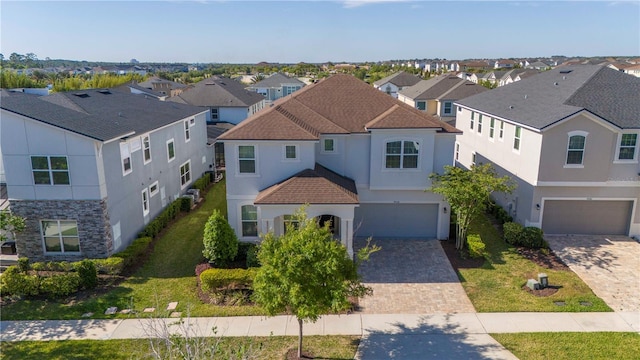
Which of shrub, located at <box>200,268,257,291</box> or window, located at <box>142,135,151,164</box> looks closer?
shrub, located at <box>200,268,257,291</box>

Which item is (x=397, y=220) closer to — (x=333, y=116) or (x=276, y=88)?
(x=333, y=116)

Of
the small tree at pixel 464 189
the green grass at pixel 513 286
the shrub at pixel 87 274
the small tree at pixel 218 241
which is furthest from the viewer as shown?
the small tree at pixel 464 189

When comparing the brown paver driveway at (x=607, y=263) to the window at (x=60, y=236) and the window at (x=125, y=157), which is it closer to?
the window at (x=125, y=157)

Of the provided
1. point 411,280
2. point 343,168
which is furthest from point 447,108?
point 411,280

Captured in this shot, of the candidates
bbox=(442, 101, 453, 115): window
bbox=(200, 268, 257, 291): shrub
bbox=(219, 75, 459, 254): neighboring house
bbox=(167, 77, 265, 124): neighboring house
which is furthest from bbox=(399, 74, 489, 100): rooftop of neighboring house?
bbox=(200, 268, 257, 291): shrub

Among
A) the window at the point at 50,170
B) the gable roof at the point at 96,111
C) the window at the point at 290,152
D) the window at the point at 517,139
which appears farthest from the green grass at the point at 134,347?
the window at the point at 517,139

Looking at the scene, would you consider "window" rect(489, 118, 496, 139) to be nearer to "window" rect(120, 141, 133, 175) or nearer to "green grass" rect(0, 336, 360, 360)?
"green grass" rect(0, 336, 360, 360)
